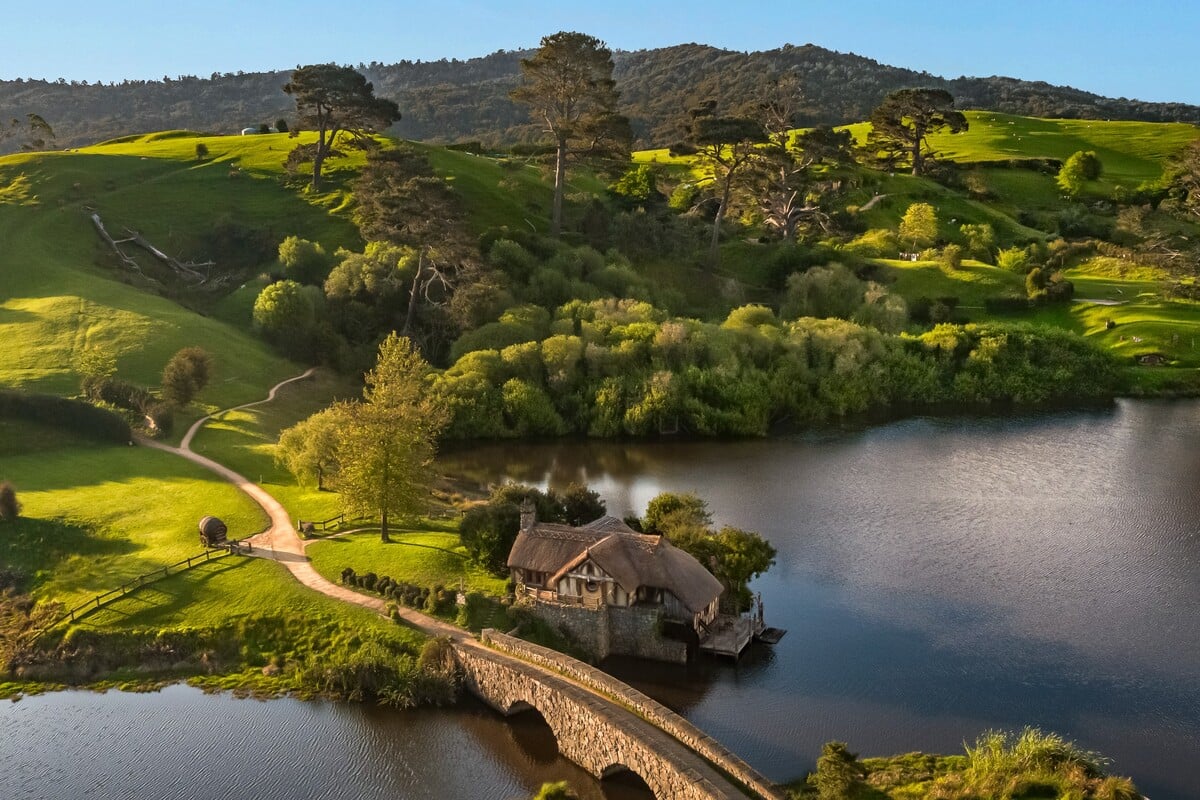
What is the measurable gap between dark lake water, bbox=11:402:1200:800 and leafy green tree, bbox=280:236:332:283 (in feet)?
151

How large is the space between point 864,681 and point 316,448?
2907 centimetres

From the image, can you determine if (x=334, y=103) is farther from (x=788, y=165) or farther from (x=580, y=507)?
(x=580, y=507)

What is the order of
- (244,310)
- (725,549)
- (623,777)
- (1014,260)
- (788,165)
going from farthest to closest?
(1014,260) → (788,165) → (244,310) → (725,549) → (623,777)

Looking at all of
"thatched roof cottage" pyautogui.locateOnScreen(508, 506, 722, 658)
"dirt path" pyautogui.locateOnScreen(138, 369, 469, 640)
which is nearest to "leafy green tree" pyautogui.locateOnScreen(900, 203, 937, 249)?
"thatched roof cottage" pyautogui.locateOnScreen(508, 506, 722, 658)

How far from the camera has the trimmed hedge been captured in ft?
187

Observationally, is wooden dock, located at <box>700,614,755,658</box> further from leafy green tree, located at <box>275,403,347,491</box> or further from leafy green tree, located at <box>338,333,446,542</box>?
leafy green tree, located at <box>275,403,347,491</box>

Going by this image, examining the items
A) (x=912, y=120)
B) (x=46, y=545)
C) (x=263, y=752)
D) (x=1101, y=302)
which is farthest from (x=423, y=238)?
(x=912, y=120)

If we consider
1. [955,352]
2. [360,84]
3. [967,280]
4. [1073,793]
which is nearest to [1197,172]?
[967,280]

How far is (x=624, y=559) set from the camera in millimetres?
36500

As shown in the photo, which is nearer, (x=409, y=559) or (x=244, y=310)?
(x=409, y=559)

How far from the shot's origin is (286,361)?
75.9m

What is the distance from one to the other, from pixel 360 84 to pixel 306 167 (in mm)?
12686

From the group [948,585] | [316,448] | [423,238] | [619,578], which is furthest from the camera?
[423,238]

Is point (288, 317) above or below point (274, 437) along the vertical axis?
above
